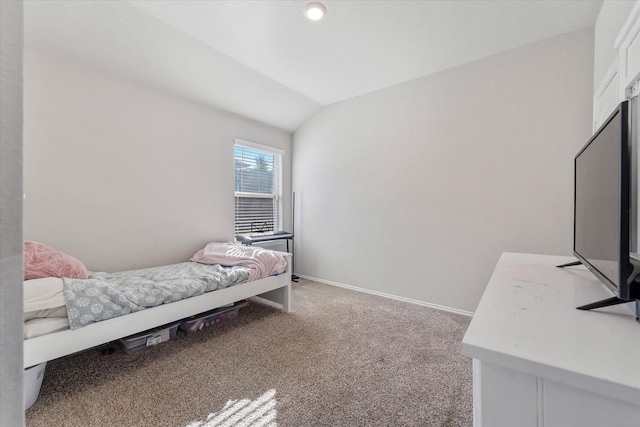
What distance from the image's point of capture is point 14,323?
1.11ft

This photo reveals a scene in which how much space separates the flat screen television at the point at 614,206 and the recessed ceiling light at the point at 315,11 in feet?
6.37

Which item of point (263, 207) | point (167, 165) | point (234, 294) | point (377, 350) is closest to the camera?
point (377, 350)

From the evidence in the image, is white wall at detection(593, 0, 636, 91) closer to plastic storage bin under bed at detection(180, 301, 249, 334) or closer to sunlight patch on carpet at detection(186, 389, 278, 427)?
sunlight patch on carpet at detection(186, 389, 278, 427)

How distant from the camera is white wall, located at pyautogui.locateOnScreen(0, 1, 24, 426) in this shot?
0.32 meters

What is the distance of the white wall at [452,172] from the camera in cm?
222

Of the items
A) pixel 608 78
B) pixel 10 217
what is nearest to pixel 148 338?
pixel 10 217

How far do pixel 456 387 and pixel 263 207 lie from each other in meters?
2.99

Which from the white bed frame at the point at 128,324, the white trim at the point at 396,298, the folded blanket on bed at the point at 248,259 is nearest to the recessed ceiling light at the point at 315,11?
the folded blanket on bed at the point at 248,259

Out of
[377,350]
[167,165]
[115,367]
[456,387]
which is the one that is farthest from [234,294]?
[456,387]

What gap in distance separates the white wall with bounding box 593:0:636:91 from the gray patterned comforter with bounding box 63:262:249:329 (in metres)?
2.93

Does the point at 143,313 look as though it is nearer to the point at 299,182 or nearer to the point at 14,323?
the point at 14,323

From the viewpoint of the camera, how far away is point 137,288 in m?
1.84

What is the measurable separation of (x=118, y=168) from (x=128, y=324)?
4.85 feet

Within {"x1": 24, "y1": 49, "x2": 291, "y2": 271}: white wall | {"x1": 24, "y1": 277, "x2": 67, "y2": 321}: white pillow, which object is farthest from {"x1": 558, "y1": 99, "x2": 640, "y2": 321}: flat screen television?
{"x1": 24, "y1": 49, "x2": 291, "y2": 271}: white wall
